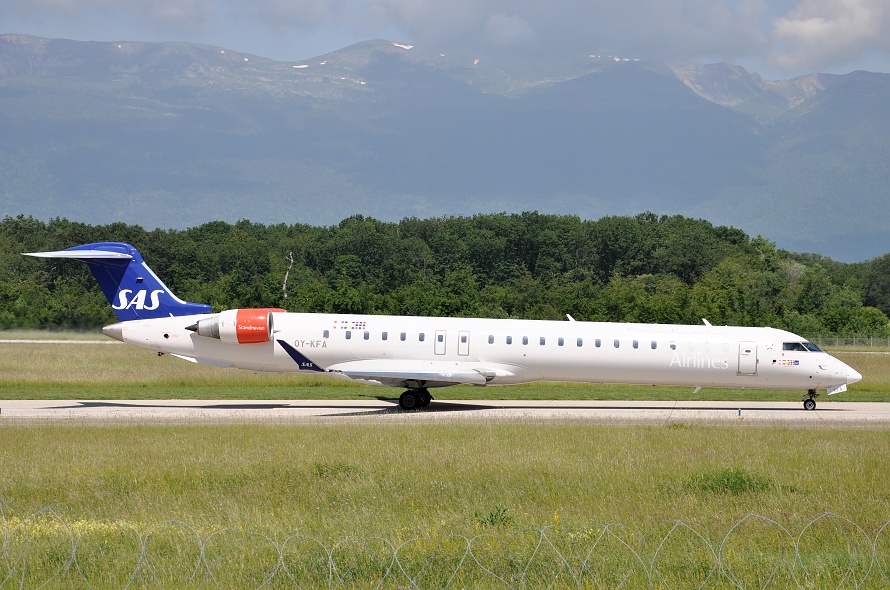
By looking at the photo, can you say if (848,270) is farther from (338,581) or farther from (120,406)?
(338,581)

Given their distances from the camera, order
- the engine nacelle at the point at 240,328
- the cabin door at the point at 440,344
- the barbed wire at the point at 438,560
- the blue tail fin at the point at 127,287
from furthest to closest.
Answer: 1. the blue tail fin at the point at 127,287
2. the cabin door at the point at 440,344
3. the engine nacelle at the point at 240,328
4. the barbed wire at the point at 438,560

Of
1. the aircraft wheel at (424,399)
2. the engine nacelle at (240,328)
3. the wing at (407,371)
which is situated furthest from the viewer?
the aircraft wheel at (424,399)

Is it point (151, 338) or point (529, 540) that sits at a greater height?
point (151, 338)

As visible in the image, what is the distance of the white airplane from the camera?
32.5 meters

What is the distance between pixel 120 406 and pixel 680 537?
73.3 ft

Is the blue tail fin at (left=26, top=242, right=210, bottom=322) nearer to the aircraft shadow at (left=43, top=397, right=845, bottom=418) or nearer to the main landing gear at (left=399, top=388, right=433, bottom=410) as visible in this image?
the aircraft shadow at (left=43, top=397, right=845, bottom=418)

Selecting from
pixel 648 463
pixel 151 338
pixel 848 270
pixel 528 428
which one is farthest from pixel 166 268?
pixel 848 270

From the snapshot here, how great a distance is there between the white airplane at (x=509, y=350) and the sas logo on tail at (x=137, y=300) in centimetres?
135

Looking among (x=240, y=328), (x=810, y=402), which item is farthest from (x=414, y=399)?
(x=810, y=402)

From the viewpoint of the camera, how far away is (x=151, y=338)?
109 ft

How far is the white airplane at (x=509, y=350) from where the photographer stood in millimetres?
32500

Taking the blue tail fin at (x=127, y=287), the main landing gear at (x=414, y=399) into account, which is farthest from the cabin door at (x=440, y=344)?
the blue tail fin at (x=127, y=287)

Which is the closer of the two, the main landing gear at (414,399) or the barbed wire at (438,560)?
the barbed wire at (438,560)

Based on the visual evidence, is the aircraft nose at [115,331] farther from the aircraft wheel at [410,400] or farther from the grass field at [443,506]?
the aircraft wheel at [410,400]
